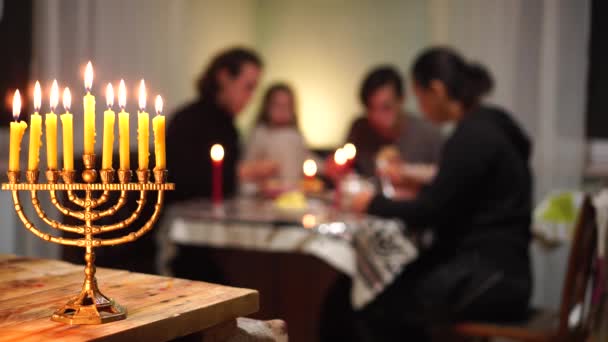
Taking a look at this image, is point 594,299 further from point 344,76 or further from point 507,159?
point 344,76

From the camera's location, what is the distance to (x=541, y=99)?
16.3 ft

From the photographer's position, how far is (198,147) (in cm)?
457

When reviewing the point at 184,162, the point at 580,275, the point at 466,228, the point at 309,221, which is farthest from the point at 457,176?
the point at 184,162

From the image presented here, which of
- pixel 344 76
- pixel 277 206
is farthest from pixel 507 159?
pixel 344 76

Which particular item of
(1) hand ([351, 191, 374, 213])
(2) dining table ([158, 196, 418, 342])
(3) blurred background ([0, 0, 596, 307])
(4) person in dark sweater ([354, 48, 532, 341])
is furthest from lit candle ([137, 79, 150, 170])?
(3) blurred background ([0, 0, 596, 307])

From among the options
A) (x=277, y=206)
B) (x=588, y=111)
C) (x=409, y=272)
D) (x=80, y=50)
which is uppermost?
(x=80, y=50)

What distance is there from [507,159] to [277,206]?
1076mm

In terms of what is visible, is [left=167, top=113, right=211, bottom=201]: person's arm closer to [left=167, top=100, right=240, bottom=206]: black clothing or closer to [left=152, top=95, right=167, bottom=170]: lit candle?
[left=167, top=100, right=240, bottom=206]: black clothing

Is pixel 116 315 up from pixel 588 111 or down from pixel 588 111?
down

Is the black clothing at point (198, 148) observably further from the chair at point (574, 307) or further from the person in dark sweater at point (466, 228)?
the chair at point (574, 307)

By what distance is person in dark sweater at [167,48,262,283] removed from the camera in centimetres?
447

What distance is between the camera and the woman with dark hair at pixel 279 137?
5.82 m

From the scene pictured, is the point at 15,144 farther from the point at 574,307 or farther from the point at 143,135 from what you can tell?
the point at 574,307

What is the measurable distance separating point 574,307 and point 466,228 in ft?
2.02
